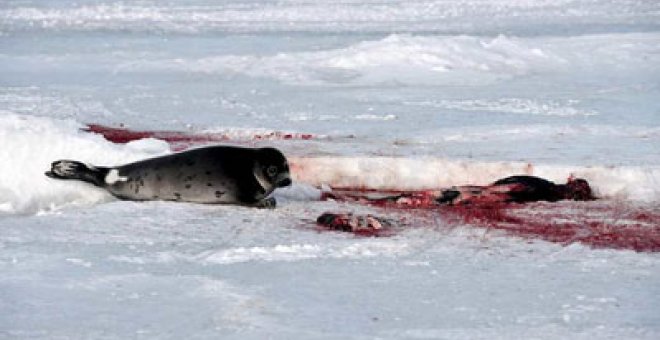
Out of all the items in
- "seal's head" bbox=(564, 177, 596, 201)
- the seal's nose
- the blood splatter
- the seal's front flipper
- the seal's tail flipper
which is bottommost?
the blood splatter

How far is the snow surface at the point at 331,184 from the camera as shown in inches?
162

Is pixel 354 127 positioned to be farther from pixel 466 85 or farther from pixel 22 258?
pixel 22 258

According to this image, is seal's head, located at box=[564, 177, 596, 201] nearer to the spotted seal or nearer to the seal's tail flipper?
the spotted seal

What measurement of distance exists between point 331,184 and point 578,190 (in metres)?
1.33

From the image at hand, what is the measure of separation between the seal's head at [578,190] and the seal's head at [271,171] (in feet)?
4.62

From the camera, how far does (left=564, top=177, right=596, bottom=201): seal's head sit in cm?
656

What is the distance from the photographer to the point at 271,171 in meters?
6.13

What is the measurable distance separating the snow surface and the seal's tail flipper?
0.05 m

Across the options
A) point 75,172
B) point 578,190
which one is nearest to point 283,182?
point 75,172

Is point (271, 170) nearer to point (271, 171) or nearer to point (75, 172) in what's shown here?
point (271, 171)

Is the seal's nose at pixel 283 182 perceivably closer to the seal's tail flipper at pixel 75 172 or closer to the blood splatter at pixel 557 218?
the blood splatter at pixel 557 218

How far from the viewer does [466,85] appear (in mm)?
11719

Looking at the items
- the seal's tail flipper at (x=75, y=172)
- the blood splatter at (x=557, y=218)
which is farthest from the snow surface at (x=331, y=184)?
the blood splatter at (x=557, y=218)

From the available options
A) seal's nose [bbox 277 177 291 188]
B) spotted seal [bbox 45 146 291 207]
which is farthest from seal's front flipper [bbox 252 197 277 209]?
seal's nose [bbox 277 177 291 188]
